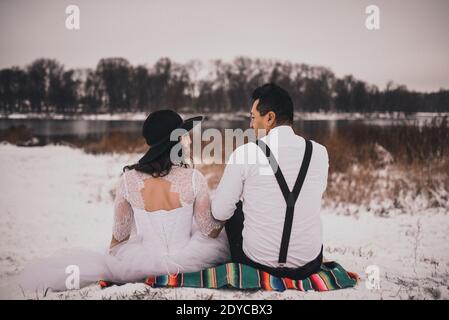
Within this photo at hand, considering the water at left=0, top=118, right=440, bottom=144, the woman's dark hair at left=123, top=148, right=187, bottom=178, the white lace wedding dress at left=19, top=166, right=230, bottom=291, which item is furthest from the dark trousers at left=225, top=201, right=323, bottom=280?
the water at left=0, top=118, right=440, bottom=144

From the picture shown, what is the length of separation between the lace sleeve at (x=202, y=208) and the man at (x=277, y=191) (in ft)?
0.36

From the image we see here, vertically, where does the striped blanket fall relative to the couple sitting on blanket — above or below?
below

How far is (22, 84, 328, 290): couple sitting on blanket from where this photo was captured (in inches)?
85.0

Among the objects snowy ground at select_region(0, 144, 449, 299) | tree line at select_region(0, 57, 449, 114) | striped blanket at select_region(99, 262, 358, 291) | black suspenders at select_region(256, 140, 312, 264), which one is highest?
tree line at select_region(0, 57, 449, 114)

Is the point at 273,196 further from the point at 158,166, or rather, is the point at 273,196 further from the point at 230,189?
the point at 158,166

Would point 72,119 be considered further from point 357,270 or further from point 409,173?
point 357,270

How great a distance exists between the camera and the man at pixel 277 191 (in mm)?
2139

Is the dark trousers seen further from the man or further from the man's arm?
the man's arm

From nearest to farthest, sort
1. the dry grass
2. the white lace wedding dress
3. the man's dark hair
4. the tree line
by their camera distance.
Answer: the man's dark hair
the white lace wedding dress
the dry grass
the tree line

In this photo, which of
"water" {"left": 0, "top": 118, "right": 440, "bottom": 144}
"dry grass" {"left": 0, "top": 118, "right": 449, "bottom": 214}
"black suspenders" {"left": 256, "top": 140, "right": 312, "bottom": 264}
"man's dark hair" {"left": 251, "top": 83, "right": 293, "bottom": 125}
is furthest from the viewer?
"water" {"left": 0, "top": 118, "right": 440, "bottom": 144}

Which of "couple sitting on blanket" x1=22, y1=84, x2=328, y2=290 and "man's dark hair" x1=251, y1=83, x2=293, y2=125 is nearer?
"couple sitting on blanket" x1=22, y1=84, x2=328, y2=290

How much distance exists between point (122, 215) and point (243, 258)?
3.11 feet

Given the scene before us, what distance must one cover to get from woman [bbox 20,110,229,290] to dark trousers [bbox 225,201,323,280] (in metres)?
0.10

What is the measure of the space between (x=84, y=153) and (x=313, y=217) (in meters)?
13.2
